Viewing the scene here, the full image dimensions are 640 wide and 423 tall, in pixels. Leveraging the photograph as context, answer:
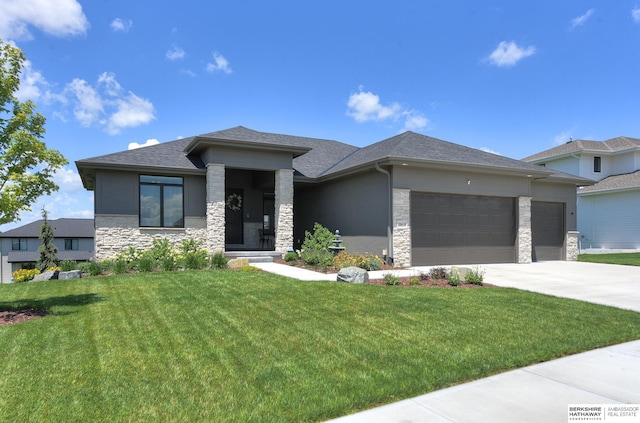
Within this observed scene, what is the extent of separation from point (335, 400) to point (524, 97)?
66.7 ft

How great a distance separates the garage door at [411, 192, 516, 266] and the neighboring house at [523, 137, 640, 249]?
12772 mm

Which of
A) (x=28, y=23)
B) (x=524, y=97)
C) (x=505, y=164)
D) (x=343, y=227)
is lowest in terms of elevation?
(x=343, y=227)

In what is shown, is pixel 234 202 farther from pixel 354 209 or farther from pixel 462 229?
pixel 462 229

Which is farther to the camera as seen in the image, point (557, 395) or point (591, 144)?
point (591, 144)

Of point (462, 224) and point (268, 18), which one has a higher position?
point (268, 18)

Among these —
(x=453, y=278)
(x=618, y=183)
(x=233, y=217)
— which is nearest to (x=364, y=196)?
(x=453, y=278)

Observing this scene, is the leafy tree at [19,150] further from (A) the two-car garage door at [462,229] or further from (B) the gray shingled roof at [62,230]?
(B) the gray shingled roof at [62,230]

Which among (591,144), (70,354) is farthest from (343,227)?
(591,144)

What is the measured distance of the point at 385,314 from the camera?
639cm

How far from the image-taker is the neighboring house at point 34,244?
38.1m

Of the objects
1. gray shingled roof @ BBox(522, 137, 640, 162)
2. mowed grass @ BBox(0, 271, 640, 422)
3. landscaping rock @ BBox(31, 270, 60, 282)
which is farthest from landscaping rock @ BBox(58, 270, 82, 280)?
gray shingled roof @ BBox(522, 137, 640, 162)

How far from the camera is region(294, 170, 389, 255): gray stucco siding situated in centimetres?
1412

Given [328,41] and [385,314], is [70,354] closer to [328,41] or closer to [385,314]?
[385,314]
